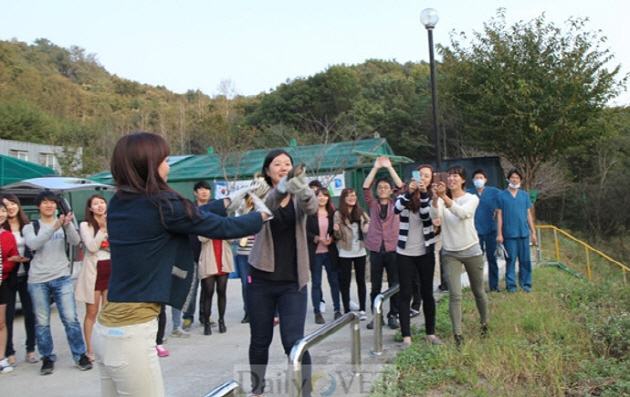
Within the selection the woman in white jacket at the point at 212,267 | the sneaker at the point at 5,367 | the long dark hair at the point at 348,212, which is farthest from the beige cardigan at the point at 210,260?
the sneaker at the point at 5,367

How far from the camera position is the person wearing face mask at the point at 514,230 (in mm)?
8633

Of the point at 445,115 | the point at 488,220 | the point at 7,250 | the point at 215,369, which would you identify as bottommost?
the point at 215,369

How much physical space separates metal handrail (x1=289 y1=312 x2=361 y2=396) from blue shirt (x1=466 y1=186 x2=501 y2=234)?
5068 millimetres

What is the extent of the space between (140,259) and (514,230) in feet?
24.2

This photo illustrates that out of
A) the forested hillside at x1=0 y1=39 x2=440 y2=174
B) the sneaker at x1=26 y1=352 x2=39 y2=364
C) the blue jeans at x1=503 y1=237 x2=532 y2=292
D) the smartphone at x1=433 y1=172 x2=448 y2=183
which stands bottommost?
the sneaker at x1=26 y1=352 x2=39 y2=364

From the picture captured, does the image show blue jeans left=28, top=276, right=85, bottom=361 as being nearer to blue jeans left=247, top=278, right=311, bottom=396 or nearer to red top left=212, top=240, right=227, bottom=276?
red top left=212, top=240, right=227, bottom=276

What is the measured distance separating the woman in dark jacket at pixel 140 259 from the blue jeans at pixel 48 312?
335 centimetres

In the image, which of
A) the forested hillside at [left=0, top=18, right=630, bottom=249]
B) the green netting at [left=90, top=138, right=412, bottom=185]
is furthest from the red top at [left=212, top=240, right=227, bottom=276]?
the forested hillside at [left=0, top=18, right=630, bottom=249]

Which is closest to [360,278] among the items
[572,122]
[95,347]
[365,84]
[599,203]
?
[95,347]

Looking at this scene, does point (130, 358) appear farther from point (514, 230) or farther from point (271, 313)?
point (514, 230)

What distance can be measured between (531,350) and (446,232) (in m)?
1.43

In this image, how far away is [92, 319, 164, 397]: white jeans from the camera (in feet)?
8.05

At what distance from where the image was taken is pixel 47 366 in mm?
5586

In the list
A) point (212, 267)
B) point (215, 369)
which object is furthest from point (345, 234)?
point (215, 369)
